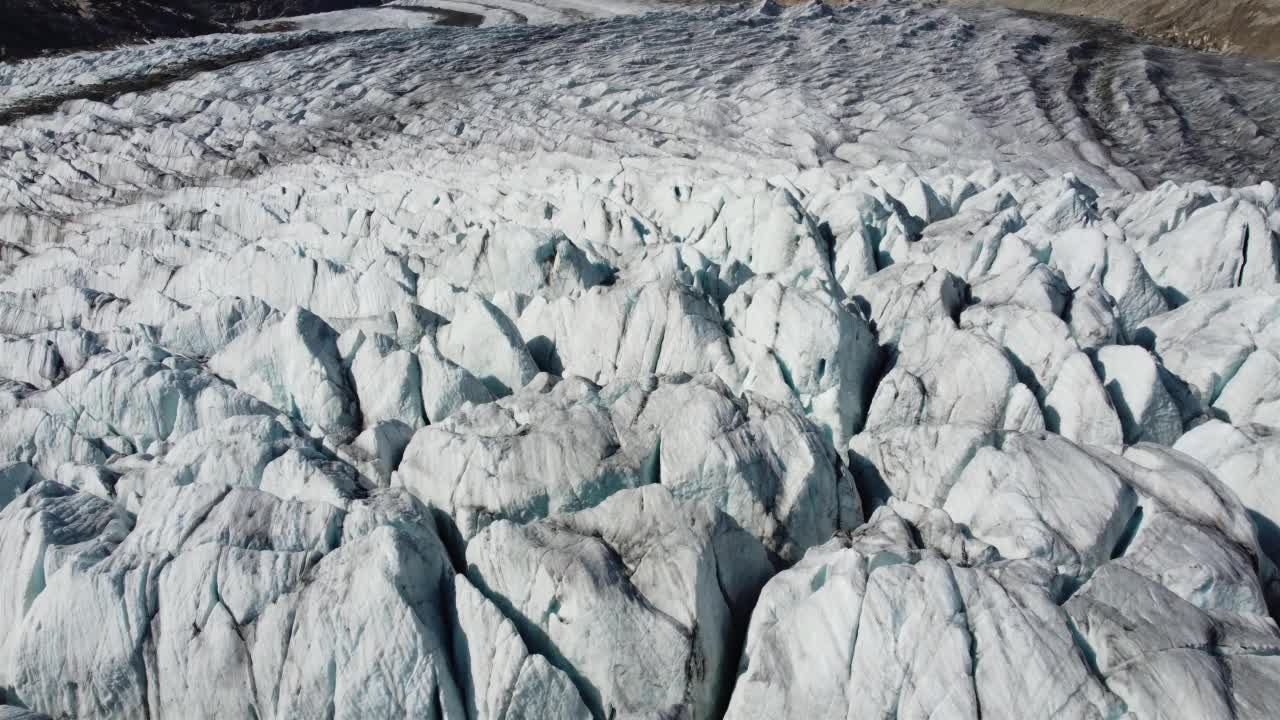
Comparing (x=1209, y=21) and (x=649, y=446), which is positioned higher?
(x=649, y=446)

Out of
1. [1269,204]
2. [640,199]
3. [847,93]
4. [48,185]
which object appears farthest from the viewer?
[847,93]

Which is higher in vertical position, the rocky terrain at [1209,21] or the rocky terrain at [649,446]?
the rocky terrain at [649,446]

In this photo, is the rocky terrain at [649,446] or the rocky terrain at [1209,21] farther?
the rocky terrain at [1209,21]

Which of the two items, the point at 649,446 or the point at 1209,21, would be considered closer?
the point at 649,446

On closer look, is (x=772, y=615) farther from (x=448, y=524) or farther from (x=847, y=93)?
(x=847, y=93)

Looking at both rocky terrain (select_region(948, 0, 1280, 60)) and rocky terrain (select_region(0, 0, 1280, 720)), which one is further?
rocky terrain (select_region(948, 0, 1280, 60))

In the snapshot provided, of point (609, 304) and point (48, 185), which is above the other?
point (609, 304)

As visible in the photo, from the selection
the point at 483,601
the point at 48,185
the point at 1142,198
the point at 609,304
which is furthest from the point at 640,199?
the point at 48,185

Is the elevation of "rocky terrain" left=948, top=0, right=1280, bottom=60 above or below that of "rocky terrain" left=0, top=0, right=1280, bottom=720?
below
